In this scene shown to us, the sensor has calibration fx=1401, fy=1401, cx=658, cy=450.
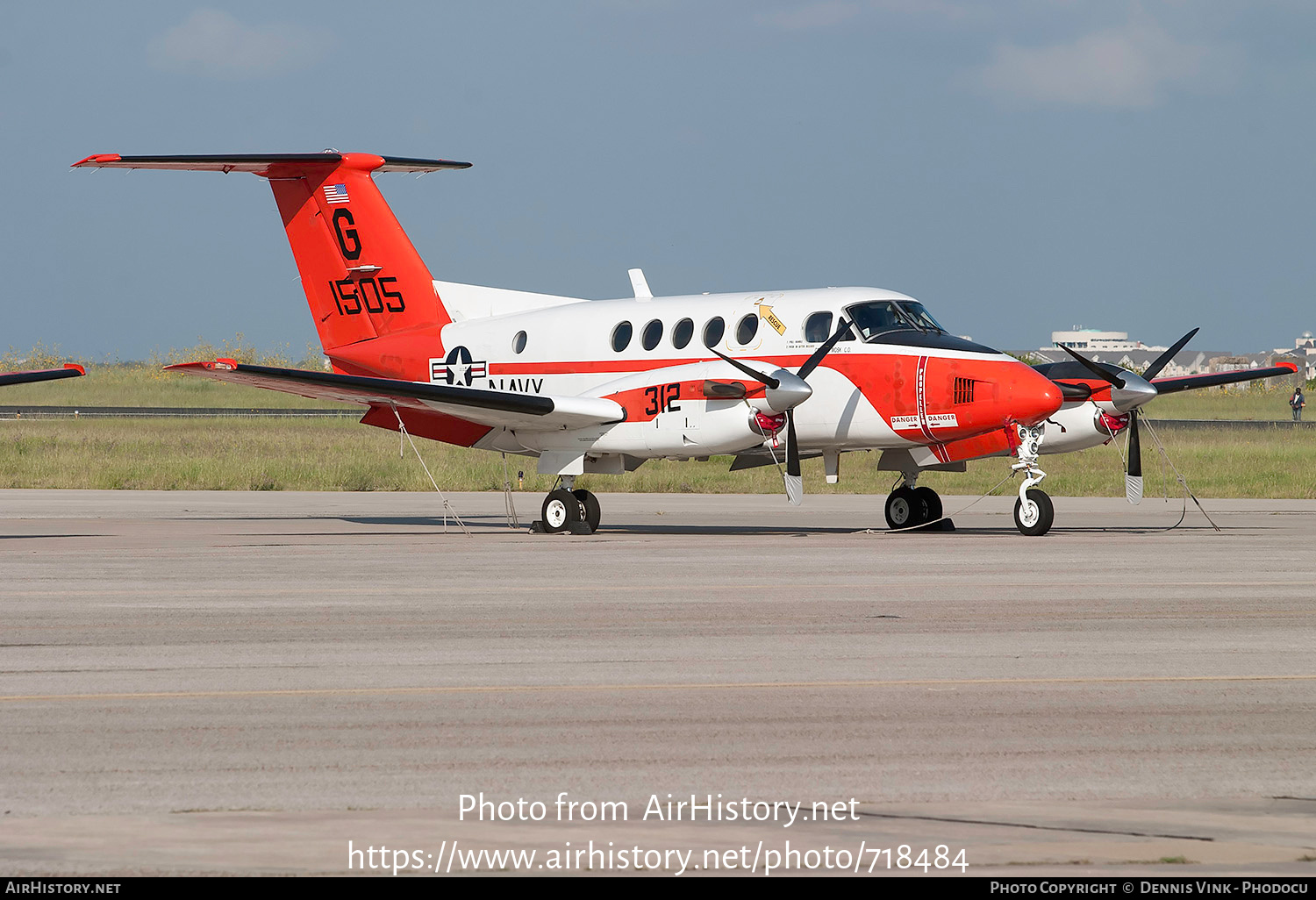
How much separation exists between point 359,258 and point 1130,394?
1308 centimetres

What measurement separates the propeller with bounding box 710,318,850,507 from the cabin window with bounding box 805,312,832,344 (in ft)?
0.42

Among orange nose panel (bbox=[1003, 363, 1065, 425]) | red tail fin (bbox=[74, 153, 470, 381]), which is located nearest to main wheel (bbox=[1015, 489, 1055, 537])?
orange nose panel (bbox=[1003, 363, 1065, 425])

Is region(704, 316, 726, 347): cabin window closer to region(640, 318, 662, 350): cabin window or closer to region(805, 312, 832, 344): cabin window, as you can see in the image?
region(640, 318, 662, 350): cabin window

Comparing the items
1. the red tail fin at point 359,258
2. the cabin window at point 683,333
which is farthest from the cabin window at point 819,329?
the red tail fin at point 359,258

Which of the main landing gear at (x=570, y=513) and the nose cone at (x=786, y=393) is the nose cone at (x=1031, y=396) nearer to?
the nose cone at (x=786, y=393)

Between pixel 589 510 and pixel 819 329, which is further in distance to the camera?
pixel 589 510

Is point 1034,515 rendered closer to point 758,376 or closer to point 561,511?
point 758,376

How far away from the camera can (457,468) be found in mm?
39812

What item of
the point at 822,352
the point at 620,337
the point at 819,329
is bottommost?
the point at 822,352

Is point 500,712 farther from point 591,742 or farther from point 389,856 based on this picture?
point 389,856

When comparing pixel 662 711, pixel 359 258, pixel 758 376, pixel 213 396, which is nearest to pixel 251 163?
pixel 359 258

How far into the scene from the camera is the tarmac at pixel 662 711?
17.6ft

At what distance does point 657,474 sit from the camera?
39812mm

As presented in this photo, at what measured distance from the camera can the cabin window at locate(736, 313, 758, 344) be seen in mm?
21172
